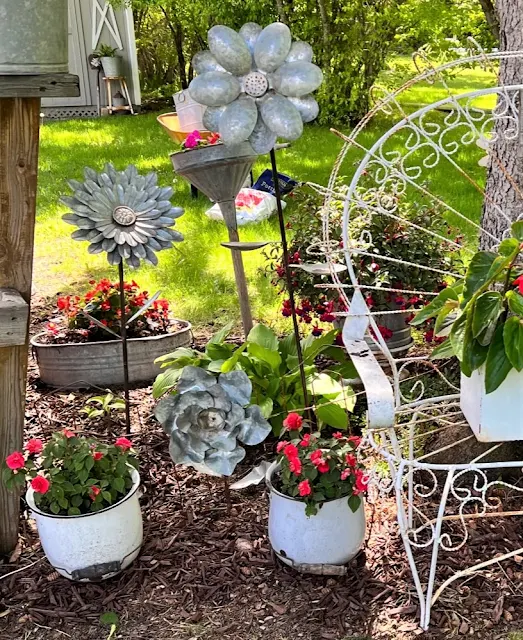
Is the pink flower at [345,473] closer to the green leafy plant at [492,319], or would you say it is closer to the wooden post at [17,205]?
the green leafy plant at [492,319]

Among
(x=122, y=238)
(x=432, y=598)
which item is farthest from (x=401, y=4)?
(x=432, y=598)

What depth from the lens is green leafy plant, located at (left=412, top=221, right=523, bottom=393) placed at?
174 cm

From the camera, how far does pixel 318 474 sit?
2156mm

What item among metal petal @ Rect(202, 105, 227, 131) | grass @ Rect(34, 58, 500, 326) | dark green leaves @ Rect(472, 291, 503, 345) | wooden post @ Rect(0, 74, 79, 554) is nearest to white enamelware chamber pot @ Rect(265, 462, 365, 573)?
dark green leaves @ Rect(472, 291, 503, 345)

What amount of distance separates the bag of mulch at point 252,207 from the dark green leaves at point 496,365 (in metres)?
3.70

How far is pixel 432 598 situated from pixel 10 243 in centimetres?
153

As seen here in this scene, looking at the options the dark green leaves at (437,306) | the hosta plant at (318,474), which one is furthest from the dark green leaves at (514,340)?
the hosta plant at (318,474)

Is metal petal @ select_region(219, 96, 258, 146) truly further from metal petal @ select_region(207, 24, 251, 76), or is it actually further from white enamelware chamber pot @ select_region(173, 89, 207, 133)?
white enamelware chamber pot @ select_region(173, 89, 207, 133)

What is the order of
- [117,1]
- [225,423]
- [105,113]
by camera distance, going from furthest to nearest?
[105,113] → [117,1] → [225,423]

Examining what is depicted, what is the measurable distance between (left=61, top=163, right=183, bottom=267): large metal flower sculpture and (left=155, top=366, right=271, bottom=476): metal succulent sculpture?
0.43 meters

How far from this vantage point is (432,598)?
2.10m

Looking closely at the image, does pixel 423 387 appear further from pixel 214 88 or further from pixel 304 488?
pixel 214 88

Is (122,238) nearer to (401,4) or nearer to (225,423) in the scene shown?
(225,423)

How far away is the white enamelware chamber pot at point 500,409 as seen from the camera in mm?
1831
